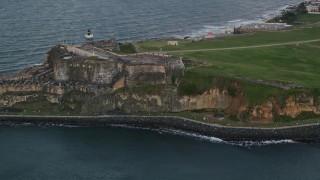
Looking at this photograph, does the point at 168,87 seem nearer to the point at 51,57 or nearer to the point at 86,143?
the point at 86,143

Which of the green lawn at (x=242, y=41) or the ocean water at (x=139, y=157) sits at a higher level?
the green lawn at (x=242, y=41)

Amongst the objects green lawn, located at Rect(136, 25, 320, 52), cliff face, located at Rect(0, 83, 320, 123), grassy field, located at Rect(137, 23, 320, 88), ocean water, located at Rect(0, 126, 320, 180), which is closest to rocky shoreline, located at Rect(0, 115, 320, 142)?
ocean water, located at Rect(0, 126, 320, 180)

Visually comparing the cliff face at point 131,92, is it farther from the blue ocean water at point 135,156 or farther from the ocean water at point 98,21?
the ocean water at point 98,21

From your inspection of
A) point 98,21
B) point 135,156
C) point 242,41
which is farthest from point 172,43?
point 98,21

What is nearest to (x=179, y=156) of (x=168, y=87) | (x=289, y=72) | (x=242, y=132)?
(x=242, y=132)

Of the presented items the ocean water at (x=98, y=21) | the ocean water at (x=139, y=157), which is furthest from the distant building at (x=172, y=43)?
the ocean water at (x=139, y=157)

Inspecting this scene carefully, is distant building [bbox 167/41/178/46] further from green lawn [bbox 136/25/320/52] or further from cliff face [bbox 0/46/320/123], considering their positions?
cliff face [bbox 0/46/320/123]
